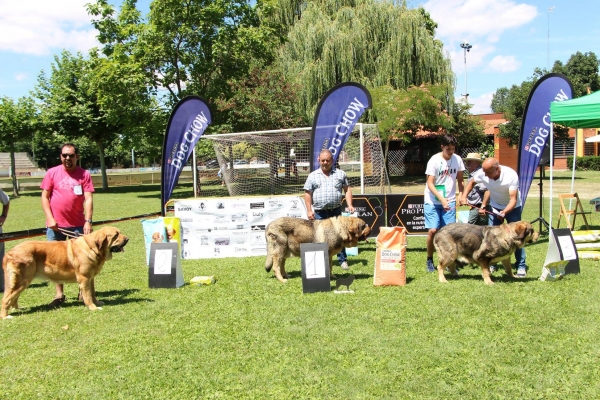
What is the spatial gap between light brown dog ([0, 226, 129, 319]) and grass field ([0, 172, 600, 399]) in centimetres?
34

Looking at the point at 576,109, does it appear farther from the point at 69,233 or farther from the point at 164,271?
the point at 69,233

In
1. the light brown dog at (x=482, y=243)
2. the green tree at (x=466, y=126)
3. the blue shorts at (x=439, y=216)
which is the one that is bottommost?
the light brown dog at (x=482, y=243)

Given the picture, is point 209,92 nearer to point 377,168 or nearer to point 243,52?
point 243,52

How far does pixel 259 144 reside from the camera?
16.1 meters

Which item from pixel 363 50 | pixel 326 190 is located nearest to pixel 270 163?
pixel 326 190

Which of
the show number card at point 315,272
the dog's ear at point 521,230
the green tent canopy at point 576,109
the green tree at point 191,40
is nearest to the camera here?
the dog's ear at point 521,230

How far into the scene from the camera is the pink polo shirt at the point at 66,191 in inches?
247

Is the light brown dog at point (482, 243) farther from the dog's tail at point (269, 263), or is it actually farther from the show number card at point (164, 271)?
the show number card at point (164, 271)

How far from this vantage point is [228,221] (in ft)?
32.0

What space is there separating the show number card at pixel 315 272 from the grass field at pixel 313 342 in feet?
0.63

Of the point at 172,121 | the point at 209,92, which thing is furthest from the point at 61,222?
the point at 209,92

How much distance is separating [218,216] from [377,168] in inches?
247

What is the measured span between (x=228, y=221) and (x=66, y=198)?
3.83m

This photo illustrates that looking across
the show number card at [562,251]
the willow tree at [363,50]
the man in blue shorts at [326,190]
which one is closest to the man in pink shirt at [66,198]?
the man in blue shorts at [326,190]
